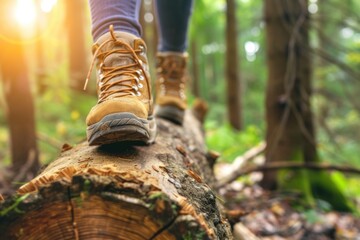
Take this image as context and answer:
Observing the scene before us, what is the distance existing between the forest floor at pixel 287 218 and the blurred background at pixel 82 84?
2.01 feet

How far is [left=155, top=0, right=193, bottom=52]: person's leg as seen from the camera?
2439mm

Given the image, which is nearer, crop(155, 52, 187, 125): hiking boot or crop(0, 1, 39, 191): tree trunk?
crop(155, 52, 187, 125): hiking boot

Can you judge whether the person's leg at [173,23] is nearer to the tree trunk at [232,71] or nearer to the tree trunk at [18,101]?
the tree trunk at [18,101]

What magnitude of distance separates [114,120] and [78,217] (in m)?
0.46

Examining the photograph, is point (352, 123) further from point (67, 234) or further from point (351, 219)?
point (67, 234)

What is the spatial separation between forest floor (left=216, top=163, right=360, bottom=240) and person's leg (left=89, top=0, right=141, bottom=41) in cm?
188

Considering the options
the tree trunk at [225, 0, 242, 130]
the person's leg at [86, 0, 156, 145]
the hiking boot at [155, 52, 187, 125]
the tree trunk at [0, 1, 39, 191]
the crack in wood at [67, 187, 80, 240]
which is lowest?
the crack in wood at [67, 187, 80, 240]

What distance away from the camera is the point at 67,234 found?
3.67 feet

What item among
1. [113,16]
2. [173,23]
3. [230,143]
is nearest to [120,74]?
[113,16]

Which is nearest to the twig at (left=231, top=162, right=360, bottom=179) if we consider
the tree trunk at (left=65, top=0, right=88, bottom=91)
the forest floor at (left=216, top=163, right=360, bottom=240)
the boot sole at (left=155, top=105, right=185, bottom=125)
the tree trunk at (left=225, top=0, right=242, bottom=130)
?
the forest floor at (left=216, top=163, right=360, bottom=240)

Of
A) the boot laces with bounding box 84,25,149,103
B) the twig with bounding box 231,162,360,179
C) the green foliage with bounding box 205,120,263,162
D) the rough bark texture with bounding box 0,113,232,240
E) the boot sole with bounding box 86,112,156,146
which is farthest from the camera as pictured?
the green foliage with bounding box 205,120,263,162

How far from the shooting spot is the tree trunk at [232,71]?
10430 millimetres

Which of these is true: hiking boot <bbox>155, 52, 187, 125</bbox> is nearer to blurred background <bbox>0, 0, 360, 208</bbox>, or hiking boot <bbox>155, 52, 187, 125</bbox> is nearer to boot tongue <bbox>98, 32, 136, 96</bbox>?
blurred background <bbox>0, 0, 360, 208</bbox>

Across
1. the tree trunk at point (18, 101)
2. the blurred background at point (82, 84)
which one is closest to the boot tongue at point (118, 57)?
the blurred background at point (82, 84)
